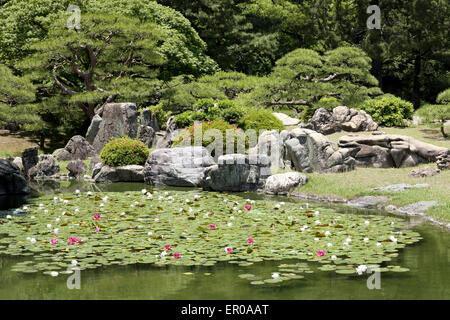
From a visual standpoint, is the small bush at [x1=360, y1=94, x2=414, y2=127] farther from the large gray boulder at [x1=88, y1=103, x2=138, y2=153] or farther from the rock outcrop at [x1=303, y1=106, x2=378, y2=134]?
the large gray boulder at [x1=88, y1=103, x2=138, y2=153]

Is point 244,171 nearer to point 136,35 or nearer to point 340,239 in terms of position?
point 340,239

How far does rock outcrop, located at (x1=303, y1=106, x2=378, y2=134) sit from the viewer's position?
66.2 ft

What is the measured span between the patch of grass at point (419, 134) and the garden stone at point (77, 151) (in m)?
9.51

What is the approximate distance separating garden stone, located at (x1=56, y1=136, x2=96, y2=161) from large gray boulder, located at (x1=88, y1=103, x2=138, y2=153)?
0.53 meters

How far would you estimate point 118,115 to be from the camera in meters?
22.2

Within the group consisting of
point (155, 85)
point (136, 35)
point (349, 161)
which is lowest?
point (349, 161)

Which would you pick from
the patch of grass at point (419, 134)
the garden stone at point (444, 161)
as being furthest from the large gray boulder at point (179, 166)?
the garden stone at point (444, 161)

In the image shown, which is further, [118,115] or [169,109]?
[169,109]

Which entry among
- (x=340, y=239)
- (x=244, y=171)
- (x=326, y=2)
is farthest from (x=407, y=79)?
(x=340, y=239)

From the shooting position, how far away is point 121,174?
18.8 meters

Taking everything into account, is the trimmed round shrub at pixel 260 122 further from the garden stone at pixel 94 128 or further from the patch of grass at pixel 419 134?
the garden stone at pixel 94 128

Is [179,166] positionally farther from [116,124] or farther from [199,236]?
[199,236]

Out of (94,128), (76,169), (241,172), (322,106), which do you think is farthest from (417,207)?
(94,128)

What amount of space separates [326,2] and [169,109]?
12.8 metres
